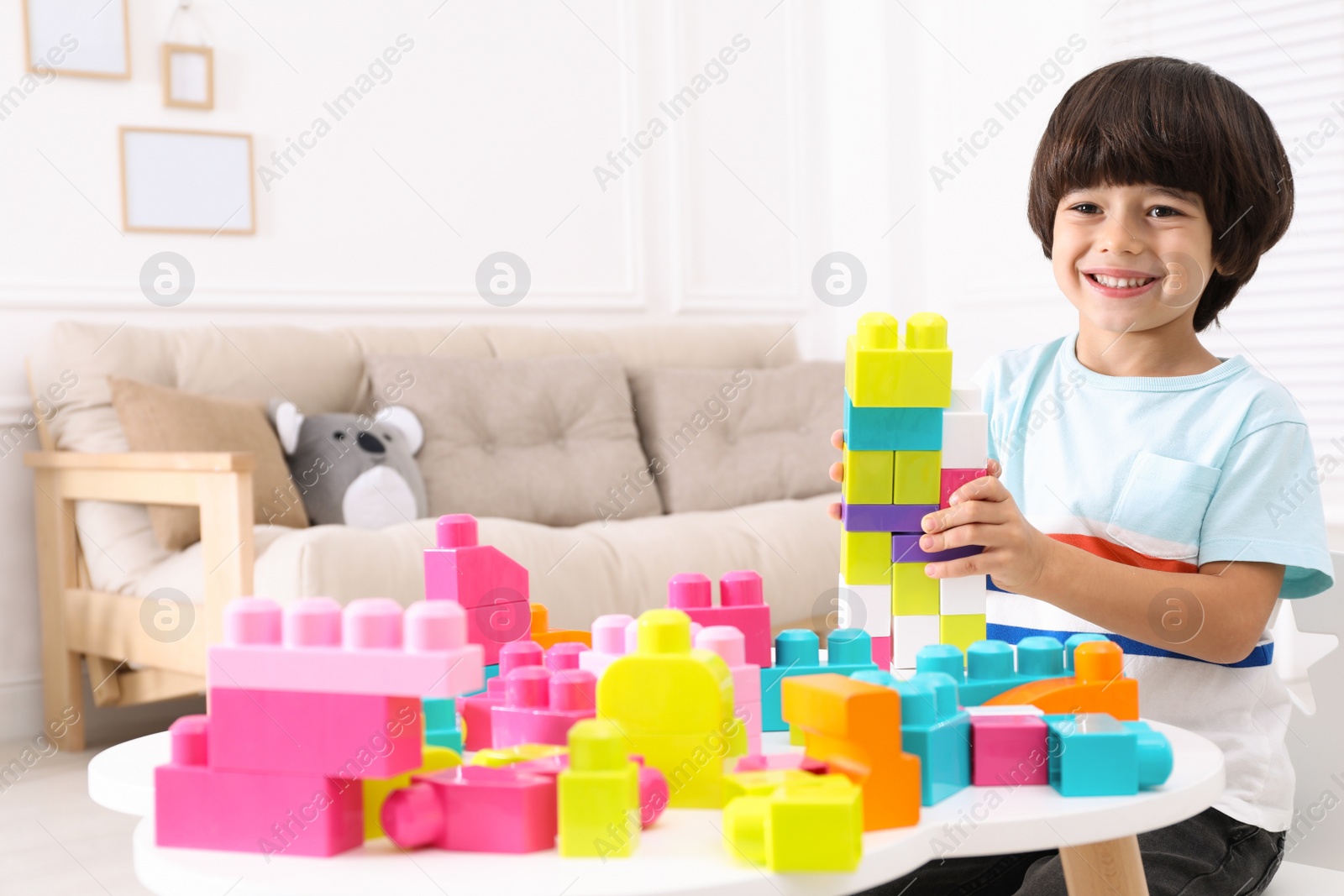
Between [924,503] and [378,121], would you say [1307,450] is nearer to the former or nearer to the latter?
[924,503]

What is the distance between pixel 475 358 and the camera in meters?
3.09

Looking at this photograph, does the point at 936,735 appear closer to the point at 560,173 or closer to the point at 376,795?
the point at 376,795

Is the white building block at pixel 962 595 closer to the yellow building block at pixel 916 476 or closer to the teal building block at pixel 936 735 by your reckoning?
the yellow building block at pixel 916 476

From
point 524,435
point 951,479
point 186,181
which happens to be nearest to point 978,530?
point 951,479

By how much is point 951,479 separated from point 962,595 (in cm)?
8

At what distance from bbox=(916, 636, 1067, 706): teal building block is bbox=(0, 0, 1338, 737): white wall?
8.75 ft

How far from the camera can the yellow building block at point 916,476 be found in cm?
83

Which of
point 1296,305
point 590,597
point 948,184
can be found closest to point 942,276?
point 948,184

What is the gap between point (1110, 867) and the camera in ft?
2.33

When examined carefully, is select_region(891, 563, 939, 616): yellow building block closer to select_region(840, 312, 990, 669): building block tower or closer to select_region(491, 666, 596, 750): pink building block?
select_region(840, 312, 990, 669): building block tower

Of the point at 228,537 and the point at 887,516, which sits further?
the point at 228,537

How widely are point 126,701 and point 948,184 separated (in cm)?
296

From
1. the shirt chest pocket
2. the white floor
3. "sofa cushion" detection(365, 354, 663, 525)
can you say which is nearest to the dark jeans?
the shirt chest pocket

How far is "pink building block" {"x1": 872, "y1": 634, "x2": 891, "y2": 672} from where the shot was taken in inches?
33.2
